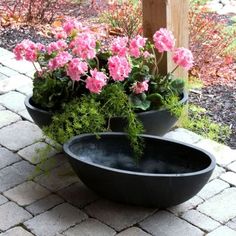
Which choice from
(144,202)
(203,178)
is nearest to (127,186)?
(144,202)

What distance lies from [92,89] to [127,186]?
0.53m

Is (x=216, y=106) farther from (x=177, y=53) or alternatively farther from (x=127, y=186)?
(x=127, y=186)

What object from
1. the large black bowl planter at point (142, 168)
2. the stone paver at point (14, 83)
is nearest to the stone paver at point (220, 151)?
the large black bowl planter at point (142, 168)

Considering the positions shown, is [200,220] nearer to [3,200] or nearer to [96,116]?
[96,116]

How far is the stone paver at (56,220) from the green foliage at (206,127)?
1.05 metres

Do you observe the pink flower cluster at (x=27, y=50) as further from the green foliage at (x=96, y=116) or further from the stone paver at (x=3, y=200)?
the stone paver at (x=3, y=200)

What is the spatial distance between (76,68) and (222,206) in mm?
964

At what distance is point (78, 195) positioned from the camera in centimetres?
300

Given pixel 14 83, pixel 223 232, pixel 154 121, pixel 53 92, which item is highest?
pixel 53 92

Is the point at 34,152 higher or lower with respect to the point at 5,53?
lower

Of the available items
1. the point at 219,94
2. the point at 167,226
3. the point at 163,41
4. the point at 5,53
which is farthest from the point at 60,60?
the point at 5,53

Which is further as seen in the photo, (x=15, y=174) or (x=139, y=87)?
(x=15, y=174)

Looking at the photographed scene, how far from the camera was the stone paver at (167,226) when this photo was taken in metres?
2.70

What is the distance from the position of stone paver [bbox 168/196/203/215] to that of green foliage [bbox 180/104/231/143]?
2.36 feet
